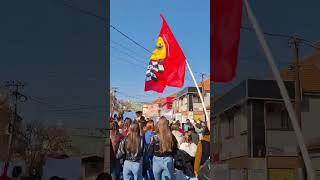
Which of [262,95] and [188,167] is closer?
[262,95]

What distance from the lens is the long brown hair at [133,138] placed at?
6328 mm

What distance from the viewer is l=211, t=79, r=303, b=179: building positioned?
2.69 metres

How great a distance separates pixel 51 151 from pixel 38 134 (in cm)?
16

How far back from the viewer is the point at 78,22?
3.93 m

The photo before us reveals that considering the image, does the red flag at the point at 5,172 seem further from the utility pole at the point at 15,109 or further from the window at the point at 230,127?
the window at the point at 230,127

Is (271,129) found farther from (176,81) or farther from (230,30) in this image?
(176,81)

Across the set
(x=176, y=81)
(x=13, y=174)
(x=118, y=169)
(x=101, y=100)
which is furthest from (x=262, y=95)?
(x=176, y=81)

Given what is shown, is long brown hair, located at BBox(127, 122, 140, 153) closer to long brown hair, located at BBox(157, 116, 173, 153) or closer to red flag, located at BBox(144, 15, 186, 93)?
long brown hair, located at BBox(157, 116, 173, 153)

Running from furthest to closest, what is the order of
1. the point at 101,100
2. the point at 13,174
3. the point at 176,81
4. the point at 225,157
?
the point at 176,81
the point at 101,100
the point at 13,174
the point at 225,157

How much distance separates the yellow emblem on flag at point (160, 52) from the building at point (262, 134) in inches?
237

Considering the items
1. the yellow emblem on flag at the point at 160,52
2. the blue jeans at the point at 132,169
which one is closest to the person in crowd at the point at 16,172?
the blue jeans at the point at 132,169

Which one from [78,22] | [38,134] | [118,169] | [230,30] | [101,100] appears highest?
[78,22]

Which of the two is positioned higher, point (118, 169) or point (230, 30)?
point (230, 30)

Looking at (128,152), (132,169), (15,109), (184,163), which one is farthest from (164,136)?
(15,109)
